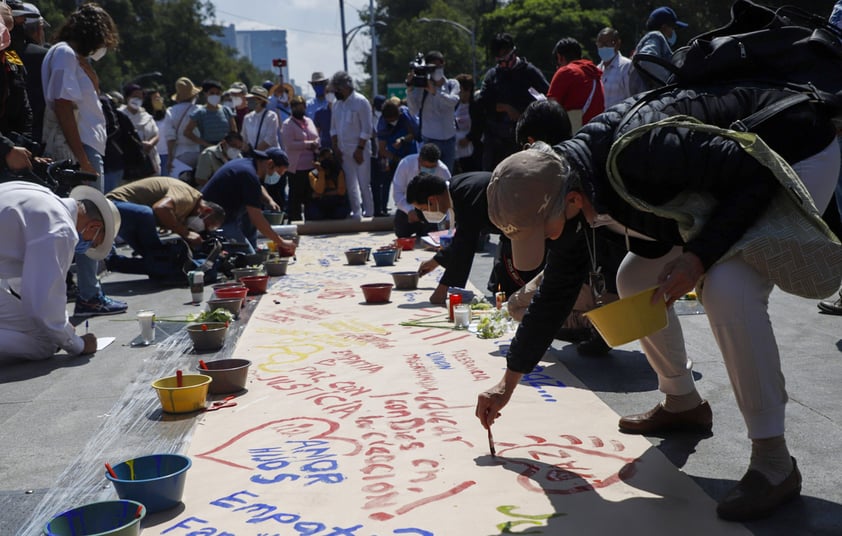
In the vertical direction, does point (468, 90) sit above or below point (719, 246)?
above

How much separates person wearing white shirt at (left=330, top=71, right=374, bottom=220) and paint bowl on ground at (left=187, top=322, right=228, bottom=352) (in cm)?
640

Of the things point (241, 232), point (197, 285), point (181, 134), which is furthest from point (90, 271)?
point (181, 134)

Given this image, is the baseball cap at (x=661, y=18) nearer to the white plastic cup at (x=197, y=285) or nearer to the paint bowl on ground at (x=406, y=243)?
the paint bowl on ground at (x=406, y=243)

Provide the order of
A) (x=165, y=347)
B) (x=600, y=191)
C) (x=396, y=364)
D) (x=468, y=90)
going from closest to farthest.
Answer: (x=600, y=191), (x=396, y=364), (x=165, y=347), (x=468, y=90)

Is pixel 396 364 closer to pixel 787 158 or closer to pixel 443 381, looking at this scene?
pixel 443 381

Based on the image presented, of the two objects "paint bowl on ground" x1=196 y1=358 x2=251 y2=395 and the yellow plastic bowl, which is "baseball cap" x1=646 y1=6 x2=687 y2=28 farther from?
the yellow plastic bowl

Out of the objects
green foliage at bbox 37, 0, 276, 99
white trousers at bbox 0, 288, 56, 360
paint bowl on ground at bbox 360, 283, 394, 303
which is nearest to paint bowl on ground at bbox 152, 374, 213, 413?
white trousers at bbox 0, 288, 56, 360

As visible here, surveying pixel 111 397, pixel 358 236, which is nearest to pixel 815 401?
pixel 111 397

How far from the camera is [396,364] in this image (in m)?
4.12

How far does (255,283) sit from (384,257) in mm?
1648

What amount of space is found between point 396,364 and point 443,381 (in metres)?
0.40

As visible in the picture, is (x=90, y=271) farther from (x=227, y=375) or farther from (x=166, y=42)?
(x=166, y=42)

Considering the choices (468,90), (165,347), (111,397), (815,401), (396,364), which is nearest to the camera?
(815,401)

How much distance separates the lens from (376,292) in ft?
18.9
